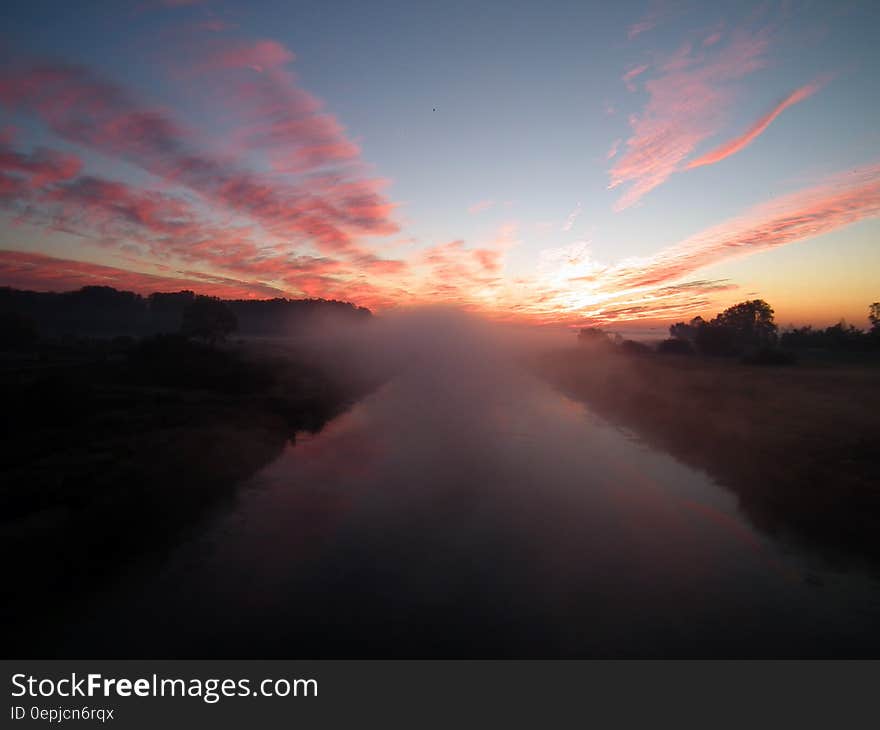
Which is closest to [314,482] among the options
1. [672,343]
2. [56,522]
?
[56,522]

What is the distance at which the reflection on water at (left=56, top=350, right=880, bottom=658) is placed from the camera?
1013cm

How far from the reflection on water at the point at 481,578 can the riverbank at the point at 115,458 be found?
1.94 m

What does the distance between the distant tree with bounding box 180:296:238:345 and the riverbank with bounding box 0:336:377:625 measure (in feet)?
126

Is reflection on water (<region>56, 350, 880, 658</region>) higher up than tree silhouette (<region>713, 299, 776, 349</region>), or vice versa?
Answer: tree silhouette (<region>713, 299, 776, 349</region>)

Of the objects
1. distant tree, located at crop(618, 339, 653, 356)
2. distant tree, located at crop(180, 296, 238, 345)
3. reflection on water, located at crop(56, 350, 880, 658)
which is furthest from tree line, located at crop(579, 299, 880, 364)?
distant tree, located at crop(180, 296, 238, 345)

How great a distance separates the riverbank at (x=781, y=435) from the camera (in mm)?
17359

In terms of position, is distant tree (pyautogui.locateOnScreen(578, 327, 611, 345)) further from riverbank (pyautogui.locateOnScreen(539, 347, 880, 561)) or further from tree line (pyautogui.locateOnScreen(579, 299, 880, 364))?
riverbank (pyautogui.locateOnScreen(539, 347, 880, 561))

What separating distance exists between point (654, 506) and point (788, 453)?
1276 centimetres

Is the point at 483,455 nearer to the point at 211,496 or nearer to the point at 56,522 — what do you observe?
the point at 211,496

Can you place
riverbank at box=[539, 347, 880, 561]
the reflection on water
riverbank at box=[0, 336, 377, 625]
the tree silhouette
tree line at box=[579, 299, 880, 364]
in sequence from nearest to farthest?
the reflection on water, riverbank at box=[0, 336, 377, 625], riverbank at box=[539, 347, 880, 561], tree line at box=[579, 299, 880, 364], the tree silhouette

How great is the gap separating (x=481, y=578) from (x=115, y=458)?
19560 millimetres

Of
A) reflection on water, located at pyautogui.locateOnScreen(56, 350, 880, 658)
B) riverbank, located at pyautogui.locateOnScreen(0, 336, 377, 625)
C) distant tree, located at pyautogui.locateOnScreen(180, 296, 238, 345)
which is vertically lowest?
reflection on water, located at pyautogui.locateOnScreen(56, 350, 880, 658)

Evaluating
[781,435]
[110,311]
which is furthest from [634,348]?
[110,311]
